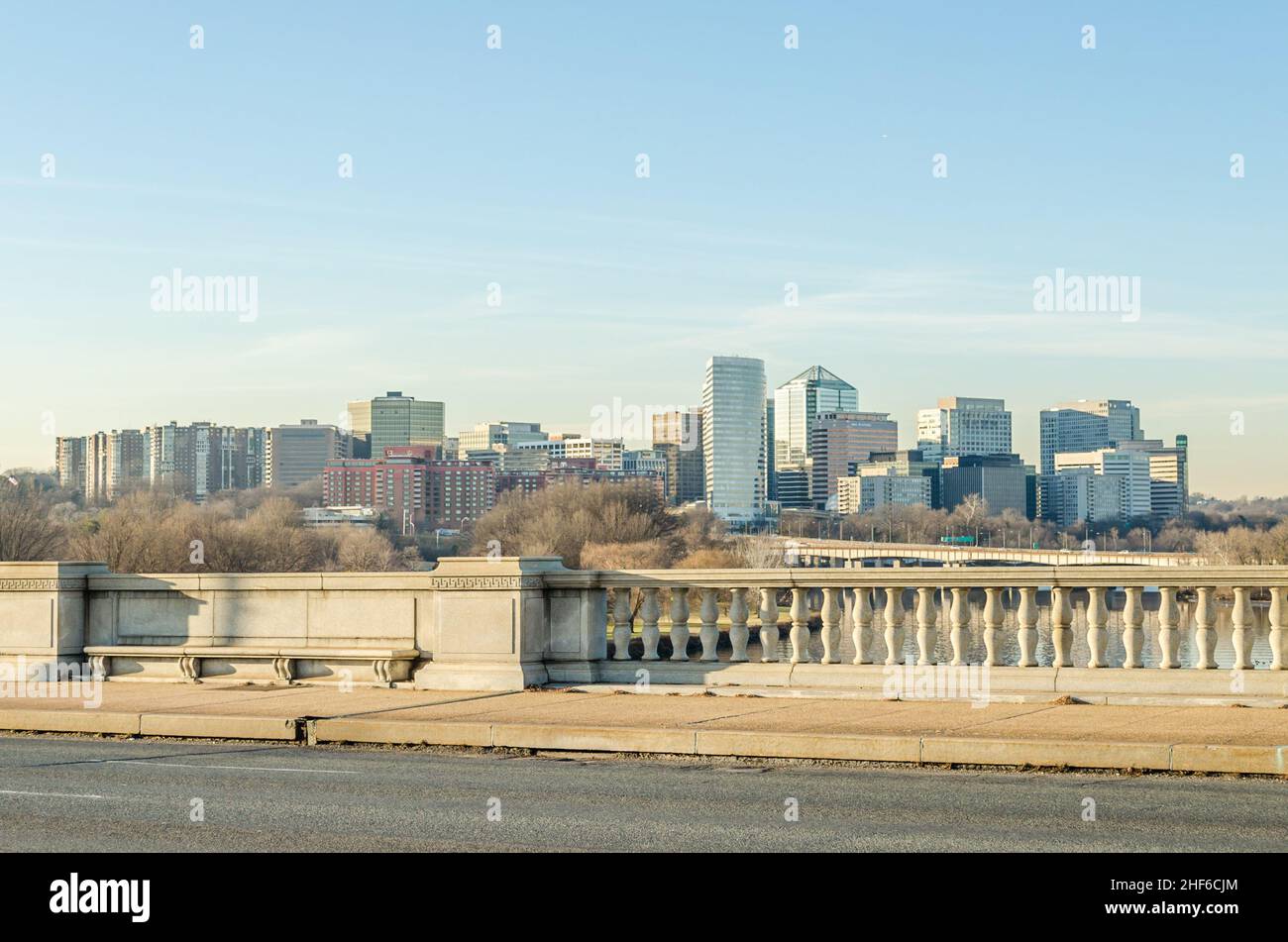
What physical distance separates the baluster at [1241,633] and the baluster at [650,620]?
6.04m

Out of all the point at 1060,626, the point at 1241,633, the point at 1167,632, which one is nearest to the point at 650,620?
the point at 1060,626

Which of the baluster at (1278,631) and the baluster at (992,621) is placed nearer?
the baluster at (1278,631)

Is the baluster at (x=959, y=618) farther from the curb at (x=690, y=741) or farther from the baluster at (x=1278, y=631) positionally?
the curb at (x=690, y=741)

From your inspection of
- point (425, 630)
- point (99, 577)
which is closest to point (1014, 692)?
point (425, 630)

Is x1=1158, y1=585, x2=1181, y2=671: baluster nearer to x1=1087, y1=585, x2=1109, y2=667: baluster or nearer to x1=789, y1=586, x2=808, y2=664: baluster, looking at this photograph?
x1=1087, y1=585, x2=1109, y2=667: baluster

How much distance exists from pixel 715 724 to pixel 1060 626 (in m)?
3.88

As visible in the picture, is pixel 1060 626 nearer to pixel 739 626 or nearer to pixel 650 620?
pixel 739 626

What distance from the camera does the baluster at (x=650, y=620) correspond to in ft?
58.5

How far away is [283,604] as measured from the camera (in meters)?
19.8

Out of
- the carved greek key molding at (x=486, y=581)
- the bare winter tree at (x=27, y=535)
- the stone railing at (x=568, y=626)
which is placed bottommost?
the bare winter tree at (x=27, y=535)

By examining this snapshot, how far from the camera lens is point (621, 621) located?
1780 centimetres

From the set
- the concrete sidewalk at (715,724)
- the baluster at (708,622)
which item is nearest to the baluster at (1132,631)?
the concrete sidewalk at (715,724)

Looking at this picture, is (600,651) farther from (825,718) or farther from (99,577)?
(99,577)
